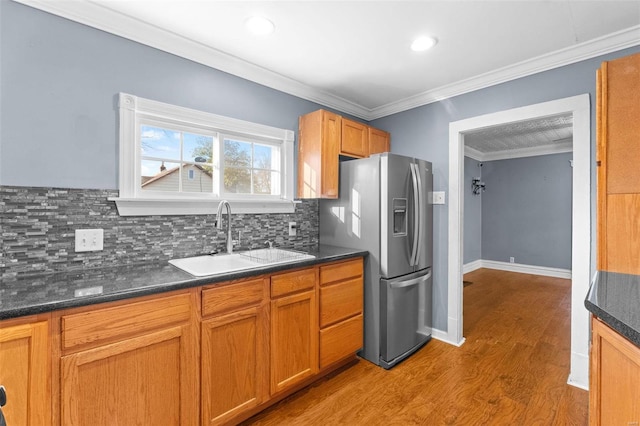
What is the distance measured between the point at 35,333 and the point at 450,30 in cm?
269

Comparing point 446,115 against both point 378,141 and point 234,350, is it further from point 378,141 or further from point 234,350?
point 234,350

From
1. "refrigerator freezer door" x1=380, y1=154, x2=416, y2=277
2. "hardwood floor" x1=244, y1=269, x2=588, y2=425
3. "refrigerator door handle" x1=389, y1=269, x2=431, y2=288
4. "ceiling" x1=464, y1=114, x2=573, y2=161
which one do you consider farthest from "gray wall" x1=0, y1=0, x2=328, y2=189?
"ceiling" x1=464, y1=114, x2=573, y2=161

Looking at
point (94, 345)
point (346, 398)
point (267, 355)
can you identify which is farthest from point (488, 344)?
point (94, 345)

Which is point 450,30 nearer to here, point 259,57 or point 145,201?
point 259,57

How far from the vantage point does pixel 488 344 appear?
279 centimetres

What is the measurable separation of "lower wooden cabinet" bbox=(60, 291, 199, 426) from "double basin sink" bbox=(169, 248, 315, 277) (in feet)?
1.09

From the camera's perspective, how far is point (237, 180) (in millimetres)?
2498

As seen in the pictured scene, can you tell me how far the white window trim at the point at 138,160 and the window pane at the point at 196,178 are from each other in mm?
105

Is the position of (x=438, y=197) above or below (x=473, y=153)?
below

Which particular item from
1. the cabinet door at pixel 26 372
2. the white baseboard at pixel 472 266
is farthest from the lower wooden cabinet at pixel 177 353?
the white baseboard at pixel 472 266

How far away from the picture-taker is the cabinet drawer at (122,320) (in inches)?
46.5

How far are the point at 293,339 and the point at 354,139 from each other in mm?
1940

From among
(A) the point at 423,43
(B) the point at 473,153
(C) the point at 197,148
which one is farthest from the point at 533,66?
(B) the point at 473,153

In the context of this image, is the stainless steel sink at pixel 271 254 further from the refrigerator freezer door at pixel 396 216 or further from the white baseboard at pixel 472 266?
the white baseboard at pixel 472 266
